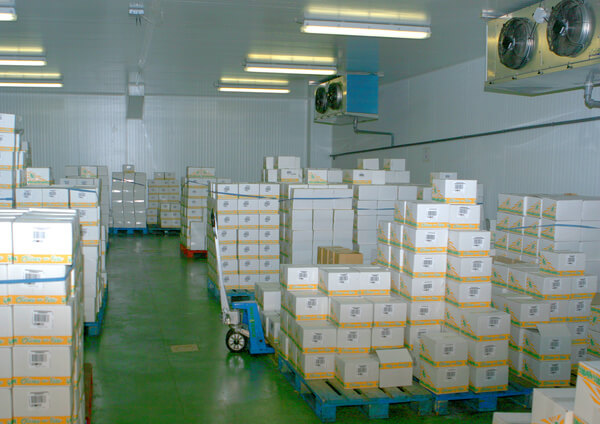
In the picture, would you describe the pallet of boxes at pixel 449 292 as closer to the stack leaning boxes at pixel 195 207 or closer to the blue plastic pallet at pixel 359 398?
the blue plastic pallet at pixel 359 398

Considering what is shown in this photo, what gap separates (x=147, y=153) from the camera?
22.1 metres

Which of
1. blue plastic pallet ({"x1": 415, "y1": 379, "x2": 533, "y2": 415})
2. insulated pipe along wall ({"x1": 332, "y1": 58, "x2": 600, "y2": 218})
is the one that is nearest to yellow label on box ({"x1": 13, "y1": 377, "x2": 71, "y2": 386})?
blue plastic pallet ({"x1": 415, "y1": 379, "x2": 533, "y2": 415})

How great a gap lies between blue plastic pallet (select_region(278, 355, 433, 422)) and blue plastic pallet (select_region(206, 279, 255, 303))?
4234 millimetres

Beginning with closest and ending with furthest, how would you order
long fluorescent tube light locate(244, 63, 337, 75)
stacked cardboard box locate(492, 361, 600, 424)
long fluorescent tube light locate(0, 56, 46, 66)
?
1. stacked cardboard box locate(492, 361, 600, 424)
2. long fluorescent tube light locate(244, 63, 337, 75)
3. long fluorescent tube light locate(0, 56, 46, 66)

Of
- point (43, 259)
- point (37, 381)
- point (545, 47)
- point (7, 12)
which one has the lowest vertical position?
point (37, 381)

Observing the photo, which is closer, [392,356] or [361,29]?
[392,356]

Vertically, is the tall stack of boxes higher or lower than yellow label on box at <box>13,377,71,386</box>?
higher

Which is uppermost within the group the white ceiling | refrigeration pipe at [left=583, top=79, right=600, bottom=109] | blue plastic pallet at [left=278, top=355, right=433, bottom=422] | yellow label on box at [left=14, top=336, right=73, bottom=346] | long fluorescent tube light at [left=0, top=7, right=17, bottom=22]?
the white ceiling

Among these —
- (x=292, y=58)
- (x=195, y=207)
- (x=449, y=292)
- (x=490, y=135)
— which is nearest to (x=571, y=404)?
(x=449, y=292)

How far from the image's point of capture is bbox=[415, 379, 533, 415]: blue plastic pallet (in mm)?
6309

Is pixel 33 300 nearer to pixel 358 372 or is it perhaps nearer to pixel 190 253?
pixel 358 372

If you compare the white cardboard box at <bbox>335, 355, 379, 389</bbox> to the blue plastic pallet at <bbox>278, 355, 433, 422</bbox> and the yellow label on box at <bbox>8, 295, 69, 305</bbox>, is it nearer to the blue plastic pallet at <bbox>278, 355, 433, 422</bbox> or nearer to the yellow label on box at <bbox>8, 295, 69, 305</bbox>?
the blue plastic pallet at <bbox>278, 355, 433, 422</bbox>

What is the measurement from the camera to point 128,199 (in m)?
20.5

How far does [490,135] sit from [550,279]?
6.26 meters
